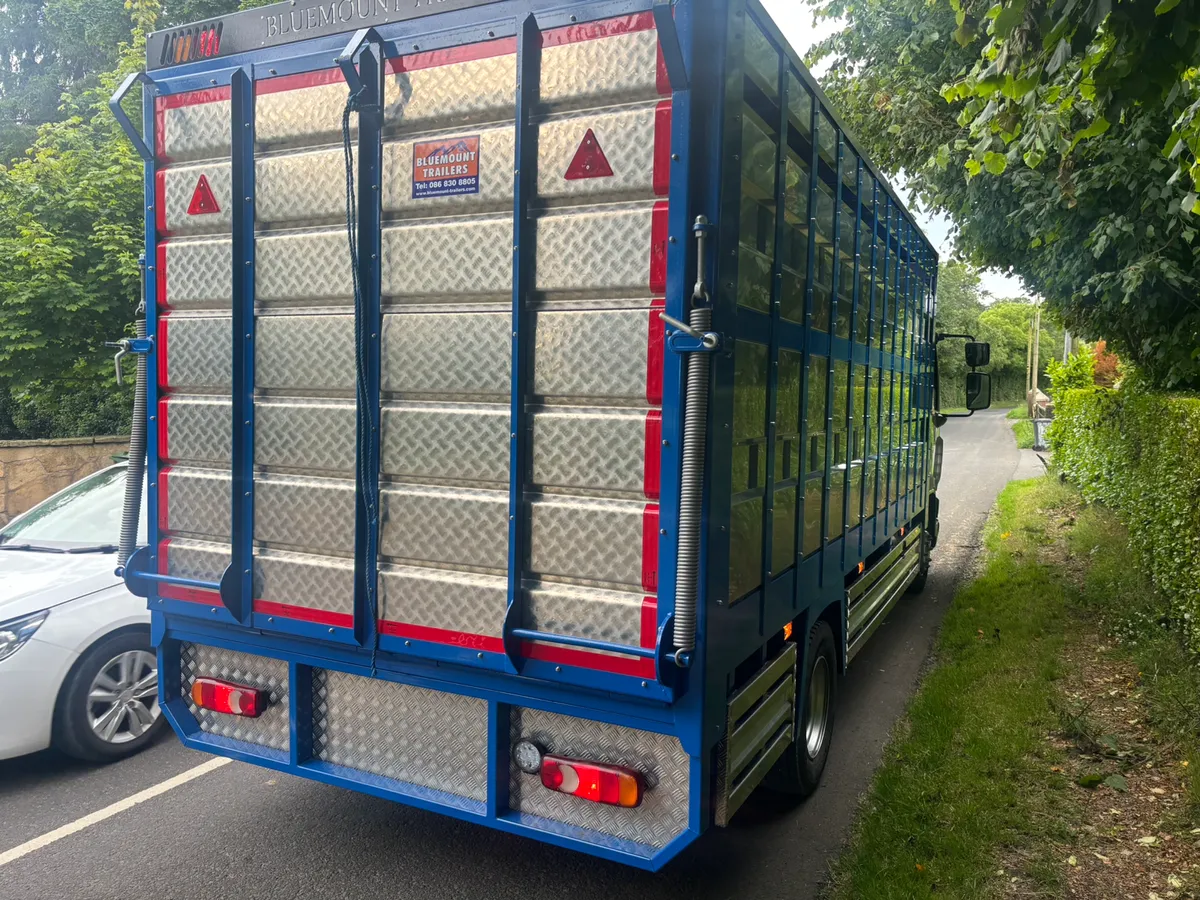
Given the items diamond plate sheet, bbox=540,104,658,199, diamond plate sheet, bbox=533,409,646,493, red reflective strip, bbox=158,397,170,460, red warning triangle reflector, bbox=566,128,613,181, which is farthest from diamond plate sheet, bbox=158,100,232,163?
diamond plate sheet, bbox=533,409,646,493

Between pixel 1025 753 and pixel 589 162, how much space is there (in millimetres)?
3978

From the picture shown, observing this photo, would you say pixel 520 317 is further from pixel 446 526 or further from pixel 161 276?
pixel 161 276

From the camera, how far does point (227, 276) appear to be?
365 centimetres

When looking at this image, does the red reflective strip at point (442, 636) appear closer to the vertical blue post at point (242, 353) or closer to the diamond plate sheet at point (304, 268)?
the vertical blue post at point (242, 353)

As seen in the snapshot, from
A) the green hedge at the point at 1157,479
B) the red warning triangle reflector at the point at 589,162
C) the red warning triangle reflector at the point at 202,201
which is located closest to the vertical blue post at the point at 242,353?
the red warning triangle reflector at the point at 202,201

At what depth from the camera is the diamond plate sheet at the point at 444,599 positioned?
125 inches

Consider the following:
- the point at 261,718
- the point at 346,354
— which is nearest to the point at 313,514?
the point at 346,354

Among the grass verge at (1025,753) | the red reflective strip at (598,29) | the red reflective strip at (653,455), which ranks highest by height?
the red reflective strip at (598,29)

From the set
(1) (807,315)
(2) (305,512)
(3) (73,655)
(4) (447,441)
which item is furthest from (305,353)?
(3) (73,655)

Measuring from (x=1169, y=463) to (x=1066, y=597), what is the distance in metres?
1.71

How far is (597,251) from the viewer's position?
A: 117 inches

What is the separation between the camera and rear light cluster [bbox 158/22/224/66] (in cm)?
368

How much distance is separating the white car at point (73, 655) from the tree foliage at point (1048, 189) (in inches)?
198

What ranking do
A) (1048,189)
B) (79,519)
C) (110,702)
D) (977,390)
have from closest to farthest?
(110,702), (79,519), (1048,189), (977,390)
